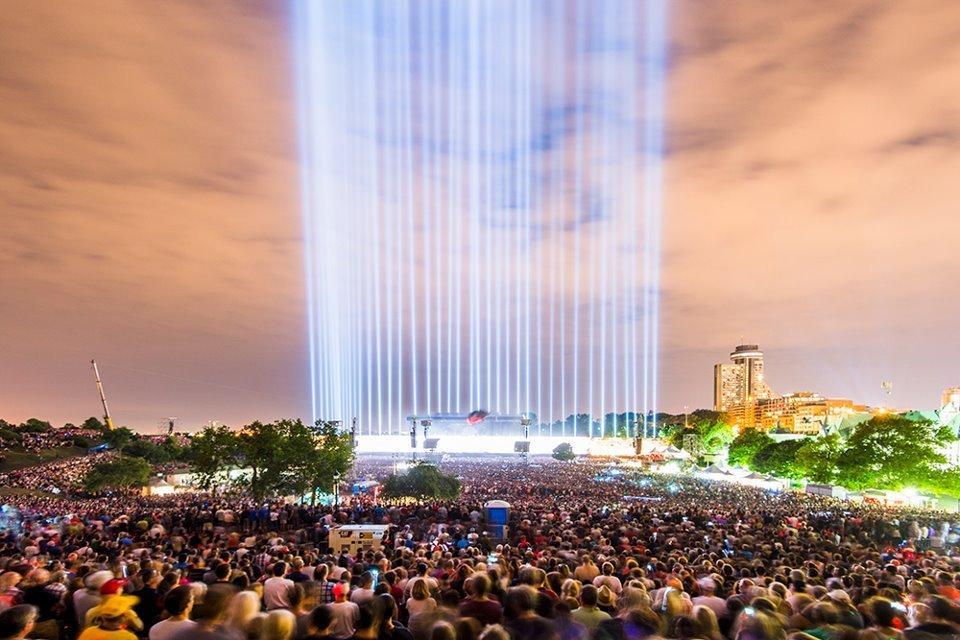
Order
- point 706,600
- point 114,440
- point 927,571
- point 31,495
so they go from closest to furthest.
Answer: point 706,600 < point 927,571 < point 31,495 < point 114,440

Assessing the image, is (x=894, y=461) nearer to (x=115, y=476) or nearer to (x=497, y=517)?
(x=497, y=517)

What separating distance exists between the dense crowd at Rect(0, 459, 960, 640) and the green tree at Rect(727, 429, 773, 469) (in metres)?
85.3

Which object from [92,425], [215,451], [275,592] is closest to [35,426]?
[92,425]

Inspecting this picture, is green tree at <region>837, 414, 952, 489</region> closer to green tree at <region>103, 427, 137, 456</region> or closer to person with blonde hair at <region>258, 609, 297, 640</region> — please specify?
person with blonde hair at <region>258, 609, 297, 640</region>

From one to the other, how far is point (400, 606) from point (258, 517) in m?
21.1

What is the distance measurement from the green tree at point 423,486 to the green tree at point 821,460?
32.6 meters

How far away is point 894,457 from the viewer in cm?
5025

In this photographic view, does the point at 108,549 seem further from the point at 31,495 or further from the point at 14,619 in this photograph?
the point at 31,495

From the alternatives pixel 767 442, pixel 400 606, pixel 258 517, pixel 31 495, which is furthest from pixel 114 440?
pixel 400 606

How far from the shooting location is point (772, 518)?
27.5 meters

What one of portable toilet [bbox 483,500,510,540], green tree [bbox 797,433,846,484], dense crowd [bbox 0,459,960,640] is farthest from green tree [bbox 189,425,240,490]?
green tree [bbox 797,433,846,484]

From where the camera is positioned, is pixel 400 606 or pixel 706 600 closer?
pixel 706 600

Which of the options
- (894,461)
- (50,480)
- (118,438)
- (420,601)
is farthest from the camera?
(118,438)

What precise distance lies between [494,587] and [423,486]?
3473cm
